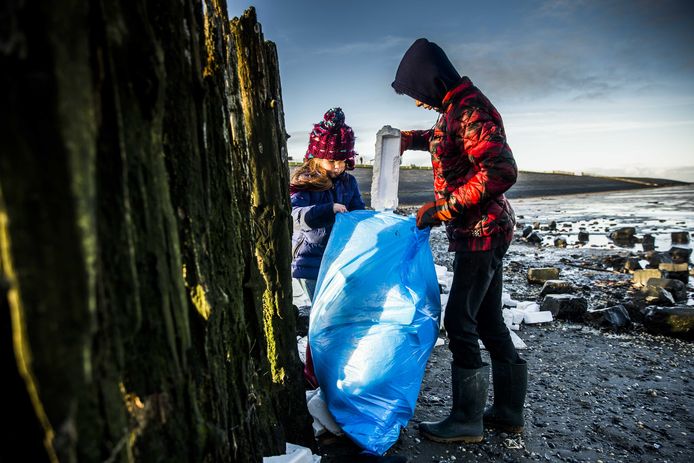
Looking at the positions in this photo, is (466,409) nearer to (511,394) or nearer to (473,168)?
(511,394)

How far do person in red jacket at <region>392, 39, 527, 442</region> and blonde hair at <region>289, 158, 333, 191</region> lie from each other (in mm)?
709

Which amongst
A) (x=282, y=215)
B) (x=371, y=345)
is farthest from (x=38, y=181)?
(x=371, y=345)

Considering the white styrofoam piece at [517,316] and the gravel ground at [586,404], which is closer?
the gravel ground at [586,404]

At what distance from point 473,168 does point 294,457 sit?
1.30 metres

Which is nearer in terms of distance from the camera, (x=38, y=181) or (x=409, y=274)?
(x=38, y=181)

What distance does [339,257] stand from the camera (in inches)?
74.4

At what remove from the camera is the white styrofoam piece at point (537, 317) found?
3289 mm

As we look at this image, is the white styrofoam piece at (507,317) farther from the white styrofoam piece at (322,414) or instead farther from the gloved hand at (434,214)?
the white styrofoam piece at (322,414)

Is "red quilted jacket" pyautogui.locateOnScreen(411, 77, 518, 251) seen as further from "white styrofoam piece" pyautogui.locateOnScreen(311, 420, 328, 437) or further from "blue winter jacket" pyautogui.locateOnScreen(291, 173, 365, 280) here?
"white styrofoam piece" pyautogui.locateOnScreen(311, 420, 328, 437)

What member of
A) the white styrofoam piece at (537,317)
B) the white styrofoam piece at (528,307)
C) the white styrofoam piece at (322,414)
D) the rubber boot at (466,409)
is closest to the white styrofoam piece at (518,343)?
the white styrofoam piece at (537,317)

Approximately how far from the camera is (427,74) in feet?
5.63

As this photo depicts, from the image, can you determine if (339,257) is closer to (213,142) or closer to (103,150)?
(213,142)

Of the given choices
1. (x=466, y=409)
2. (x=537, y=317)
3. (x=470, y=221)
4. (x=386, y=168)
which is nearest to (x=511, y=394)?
(x=466, y=409)

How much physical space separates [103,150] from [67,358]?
31 centimetres
